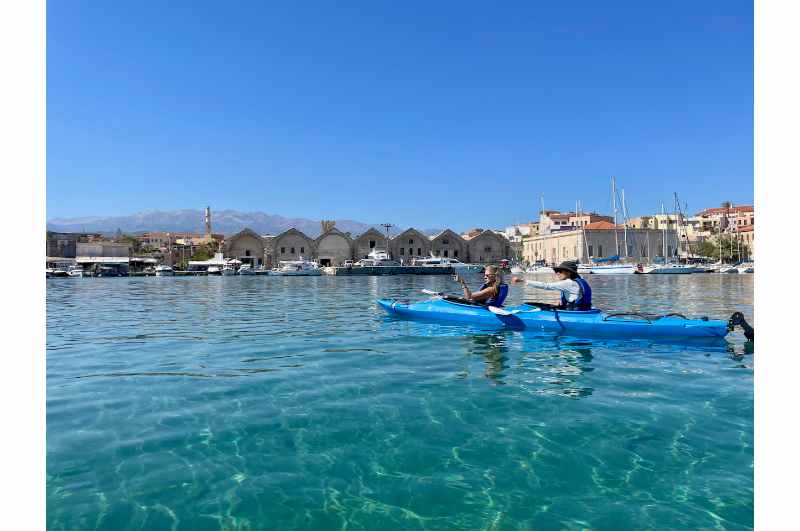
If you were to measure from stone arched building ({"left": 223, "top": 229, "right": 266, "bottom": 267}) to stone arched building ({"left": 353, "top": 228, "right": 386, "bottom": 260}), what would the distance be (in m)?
16.0

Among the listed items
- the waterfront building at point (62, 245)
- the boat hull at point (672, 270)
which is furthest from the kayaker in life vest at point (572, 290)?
the waterfront building at point (62, 245)

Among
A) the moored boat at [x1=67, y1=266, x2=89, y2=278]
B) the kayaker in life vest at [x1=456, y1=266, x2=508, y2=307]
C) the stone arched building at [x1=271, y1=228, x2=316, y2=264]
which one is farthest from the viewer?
the stone arched building at [x1=271, y1=228, x2=316, y2=264]

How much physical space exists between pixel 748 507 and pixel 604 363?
20.0 ft

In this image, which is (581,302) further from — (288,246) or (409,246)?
(409,246)

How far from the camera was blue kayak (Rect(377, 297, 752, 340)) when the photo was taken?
13.0 m

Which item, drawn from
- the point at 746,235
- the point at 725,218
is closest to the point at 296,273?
the point at 746,235

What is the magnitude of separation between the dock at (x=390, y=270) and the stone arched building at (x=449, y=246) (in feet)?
58.1

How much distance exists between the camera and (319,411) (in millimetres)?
7602

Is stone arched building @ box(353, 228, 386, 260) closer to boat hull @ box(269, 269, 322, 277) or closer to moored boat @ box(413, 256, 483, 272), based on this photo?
moored boat @ box(413, 256, 483, 272)

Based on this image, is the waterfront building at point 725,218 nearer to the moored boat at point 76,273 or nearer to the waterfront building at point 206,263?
the waterfront building at point 206,263

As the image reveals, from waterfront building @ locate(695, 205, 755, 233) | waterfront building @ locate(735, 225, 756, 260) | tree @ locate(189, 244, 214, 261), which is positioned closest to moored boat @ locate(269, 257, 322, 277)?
tree @ locate(189, 244, 214, 261)

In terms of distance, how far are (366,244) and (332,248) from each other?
6.12 m

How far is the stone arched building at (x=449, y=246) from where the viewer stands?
100125 millimetres
